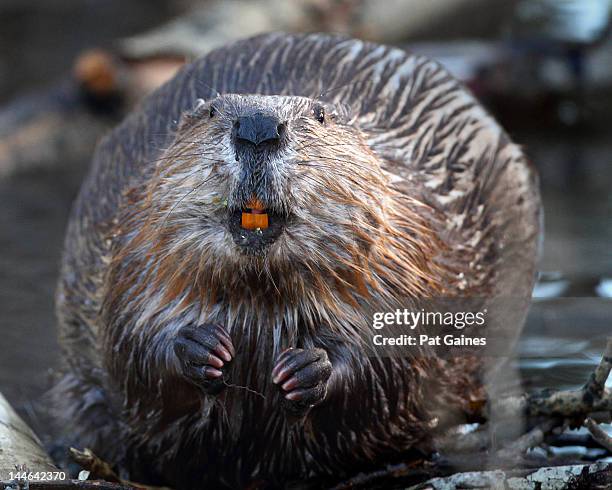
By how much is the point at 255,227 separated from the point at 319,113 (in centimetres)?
48

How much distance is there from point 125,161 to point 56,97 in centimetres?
375

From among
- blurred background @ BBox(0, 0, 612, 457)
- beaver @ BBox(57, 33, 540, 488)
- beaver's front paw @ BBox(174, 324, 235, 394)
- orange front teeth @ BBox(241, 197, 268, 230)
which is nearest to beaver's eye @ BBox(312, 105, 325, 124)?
beaver @ BBox(57, 33, 540, 488)

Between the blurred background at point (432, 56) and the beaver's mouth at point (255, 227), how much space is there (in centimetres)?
298

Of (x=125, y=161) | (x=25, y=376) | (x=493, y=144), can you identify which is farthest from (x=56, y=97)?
(x=493, y=144)

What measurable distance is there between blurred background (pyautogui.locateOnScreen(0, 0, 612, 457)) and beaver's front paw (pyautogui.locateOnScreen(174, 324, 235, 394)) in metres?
2.70

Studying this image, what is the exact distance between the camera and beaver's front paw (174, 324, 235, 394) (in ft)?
11.8

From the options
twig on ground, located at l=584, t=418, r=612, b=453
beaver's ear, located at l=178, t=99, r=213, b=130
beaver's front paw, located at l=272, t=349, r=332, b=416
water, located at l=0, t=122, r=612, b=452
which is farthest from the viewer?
water, located at l=0, t=122, r=612, b=452

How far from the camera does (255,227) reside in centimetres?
342

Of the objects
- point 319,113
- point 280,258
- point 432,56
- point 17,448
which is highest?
point 432,56

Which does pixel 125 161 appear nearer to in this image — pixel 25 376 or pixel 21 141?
pixel 25 376

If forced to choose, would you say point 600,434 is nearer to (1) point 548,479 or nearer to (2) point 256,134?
(1) point 548,479

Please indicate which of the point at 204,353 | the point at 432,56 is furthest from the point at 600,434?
the point at 432,56

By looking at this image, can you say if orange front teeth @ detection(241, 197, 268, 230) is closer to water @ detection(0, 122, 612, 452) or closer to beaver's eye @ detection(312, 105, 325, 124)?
beaver's eye @ detection(312, 105, 325, 124)

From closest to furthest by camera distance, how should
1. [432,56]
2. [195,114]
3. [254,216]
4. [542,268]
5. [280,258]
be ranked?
[254,216]
[280,258]
[195,114]
[542,268]
[432,56]
